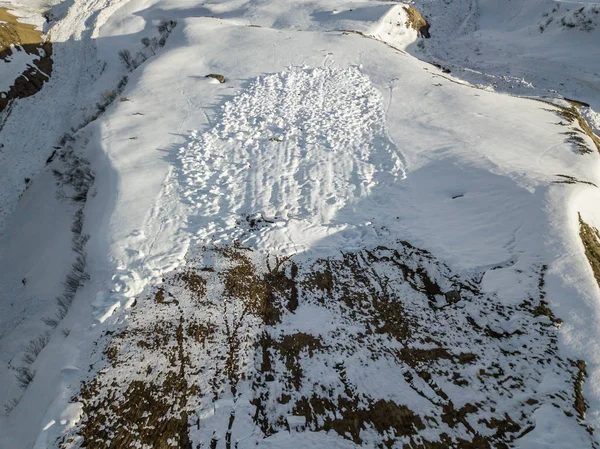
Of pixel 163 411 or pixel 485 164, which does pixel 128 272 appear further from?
pixel 485 164

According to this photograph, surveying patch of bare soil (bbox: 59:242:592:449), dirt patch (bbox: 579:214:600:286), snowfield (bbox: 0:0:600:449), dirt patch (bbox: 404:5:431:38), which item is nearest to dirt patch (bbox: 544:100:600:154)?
snowfield (bbox: 0:0:600:449)

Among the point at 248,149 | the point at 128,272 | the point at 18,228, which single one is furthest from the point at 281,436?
the point at 18,228

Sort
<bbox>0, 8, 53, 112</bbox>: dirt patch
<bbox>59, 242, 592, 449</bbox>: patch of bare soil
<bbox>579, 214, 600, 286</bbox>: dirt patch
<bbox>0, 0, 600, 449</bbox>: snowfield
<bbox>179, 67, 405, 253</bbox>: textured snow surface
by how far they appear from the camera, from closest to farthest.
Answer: <bbox>59, 242, 592, 449</bbox>: patch of bare soil < <bbox>0, 0, 600, 449</bbox>: snowfield < <bbox>579, 214, 600, 286</bbox>: dirt patch < <bbox>179, 67, 405, 253</bbox>: textured snow surface < <bbox>0, 8, 53, 112</bbox>: dirt patch

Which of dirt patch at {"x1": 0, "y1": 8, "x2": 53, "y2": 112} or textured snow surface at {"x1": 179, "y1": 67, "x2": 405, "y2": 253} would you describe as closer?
textured snow surface at {"x1": 179, "y1": 67, "x2": 405, "y2": 253}

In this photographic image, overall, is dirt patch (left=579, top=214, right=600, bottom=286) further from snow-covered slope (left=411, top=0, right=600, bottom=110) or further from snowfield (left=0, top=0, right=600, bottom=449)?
snow-covered slope (left=411, top=0, right=600, bottom=110)

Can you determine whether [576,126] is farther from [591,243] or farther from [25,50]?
[25,50]
